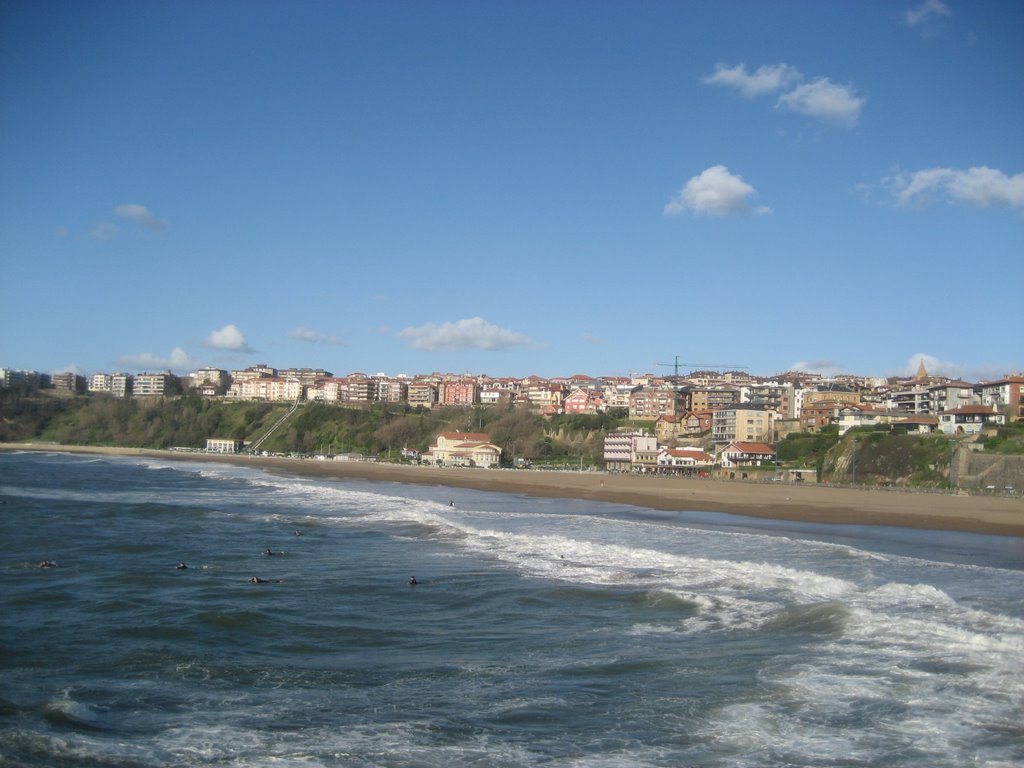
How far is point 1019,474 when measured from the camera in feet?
147

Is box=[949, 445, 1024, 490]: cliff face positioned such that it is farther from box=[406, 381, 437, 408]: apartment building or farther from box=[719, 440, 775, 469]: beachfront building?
box=[406, 381, 437, 408]: apartment building

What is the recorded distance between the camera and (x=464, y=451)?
301 ft

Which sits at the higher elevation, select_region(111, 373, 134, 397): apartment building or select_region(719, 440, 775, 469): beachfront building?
select_region(111, 373, 134, 397): apartment building

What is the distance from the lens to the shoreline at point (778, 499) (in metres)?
31.4

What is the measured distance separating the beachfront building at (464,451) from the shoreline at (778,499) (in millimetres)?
18246

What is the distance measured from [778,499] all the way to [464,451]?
174ft

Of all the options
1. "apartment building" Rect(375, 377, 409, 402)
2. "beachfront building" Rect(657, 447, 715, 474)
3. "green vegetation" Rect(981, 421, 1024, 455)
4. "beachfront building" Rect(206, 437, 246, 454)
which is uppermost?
"apartment building" Rect(375, 377, 409, 402)

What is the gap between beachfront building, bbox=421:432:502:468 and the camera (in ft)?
292

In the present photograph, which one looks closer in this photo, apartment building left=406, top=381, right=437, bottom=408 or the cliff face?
the cliff face

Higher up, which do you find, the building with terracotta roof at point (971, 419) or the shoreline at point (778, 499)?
the building with terracotta roof at point (971, 419)

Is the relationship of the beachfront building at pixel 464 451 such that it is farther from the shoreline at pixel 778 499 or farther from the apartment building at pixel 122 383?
the apartment building at pixel 122 383

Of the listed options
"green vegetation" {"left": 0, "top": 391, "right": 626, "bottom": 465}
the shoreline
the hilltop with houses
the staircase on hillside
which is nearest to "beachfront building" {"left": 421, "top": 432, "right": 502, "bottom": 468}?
the hilltop with houses

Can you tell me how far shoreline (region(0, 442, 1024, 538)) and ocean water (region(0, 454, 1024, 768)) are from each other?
334 inches

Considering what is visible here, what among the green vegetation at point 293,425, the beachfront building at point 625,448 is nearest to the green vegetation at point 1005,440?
the beachfront building at point 625,448
